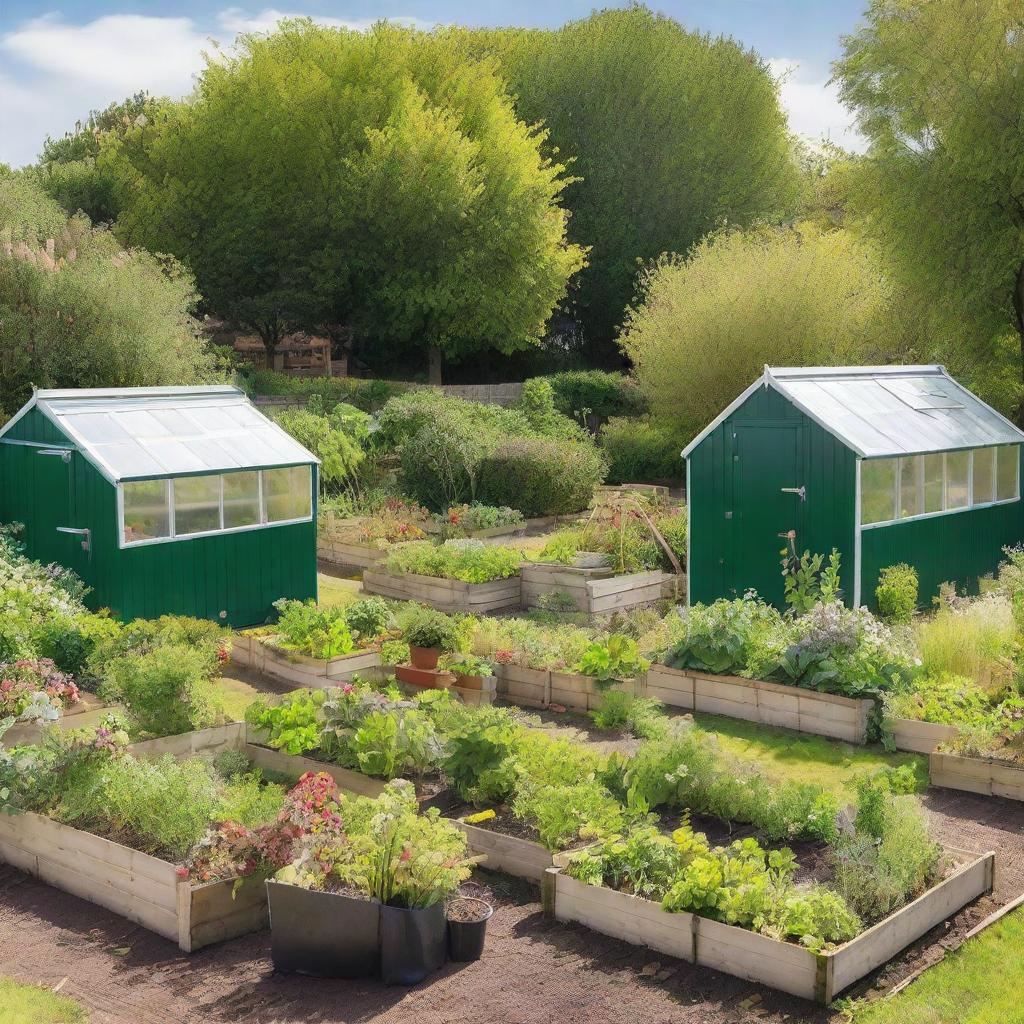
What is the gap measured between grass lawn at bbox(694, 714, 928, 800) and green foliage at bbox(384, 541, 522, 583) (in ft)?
16.0

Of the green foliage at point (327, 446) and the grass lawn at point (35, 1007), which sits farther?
the green foliage at point (327, 446)

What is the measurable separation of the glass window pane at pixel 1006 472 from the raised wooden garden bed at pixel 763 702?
6.89 meters

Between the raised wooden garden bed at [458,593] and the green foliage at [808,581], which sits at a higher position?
the green foliage at [808,581]

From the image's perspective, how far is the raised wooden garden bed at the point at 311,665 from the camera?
11.3m

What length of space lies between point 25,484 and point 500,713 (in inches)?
298

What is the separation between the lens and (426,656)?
11.3 m

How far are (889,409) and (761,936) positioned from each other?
9719mm

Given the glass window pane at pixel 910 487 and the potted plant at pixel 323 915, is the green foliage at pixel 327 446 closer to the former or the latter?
the glass window pane at pixel 910 487

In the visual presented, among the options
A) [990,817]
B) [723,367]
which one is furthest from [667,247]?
[990,817]

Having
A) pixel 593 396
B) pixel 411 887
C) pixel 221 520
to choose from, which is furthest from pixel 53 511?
pixel 593 396

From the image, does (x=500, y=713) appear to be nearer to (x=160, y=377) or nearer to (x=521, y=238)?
(x=160, y=377)

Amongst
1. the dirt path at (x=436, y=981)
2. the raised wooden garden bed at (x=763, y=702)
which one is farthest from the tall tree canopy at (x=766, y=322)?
the dirt path at (x=436, y=981)

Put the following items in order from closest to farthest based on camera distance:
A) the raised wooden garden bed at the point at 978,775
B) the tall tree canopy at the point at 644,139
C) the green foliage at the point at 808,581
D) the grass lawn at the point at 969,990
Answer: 1. the grass lawn at the point at 969,990
2. the raised wooden garden bed at the point at 978,775
3. the green foliage at the point at 808,581
4. the tall tree canopy at the point at 644,139

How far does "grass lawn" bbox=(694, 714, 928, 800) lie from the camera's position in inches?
361
